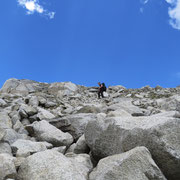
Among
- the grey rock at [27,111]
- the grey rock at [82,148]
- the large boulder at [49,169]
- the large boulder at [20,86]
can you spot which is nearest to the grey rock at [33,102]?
the grey rock at [27,111]

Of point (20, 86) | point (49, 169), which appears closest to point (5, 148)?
point (49, 169)

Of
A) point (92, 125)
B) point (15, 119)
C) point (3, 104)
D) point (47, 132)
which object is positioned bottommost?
point (92, 125)

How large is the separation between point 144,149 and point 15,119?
1275cm

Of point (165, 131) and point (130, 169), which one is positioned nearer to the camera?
point (130, 169)

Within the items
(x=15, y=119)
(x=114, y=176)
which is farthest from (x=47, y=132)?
(x=114, y=176)

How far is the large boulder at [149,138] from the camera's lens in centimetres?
639

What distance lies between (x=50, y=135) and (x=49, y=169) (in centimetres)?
548

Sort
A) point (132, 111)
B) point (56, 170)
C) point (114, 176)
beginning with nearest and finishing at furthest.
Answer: point (114, 176), point (56, 170), point (132, 111)

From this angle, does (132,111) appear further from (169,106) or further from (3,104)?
(3,104)

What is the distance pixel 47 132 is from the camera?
12336 mm

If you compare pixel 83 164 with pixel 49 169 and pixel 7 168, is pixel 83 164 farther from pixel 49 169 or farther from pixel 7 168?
pixel 7 168

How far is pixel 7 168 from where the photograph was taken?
22.4 ft

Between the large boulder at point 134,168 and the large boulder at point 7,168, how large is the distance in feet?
9.18

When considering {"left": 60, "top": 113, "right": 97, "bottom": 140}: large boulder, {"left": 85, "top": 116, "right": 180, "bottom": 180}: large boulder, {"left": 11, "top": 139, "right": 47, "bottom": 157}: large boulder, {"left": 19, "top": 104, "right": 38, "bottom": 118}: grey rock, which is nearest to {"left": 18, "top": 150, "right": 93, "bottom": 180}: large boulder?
{"left": 85, "top": 116, "right": 180, "bottom": 180}: large boulder
